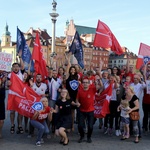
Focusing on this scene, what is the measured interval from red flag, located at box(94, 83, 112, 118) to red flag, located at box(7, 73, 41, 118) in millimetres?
1749

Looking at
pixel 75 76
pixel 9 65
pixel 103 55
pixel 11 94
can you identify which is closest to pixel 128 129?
pixel 75 76

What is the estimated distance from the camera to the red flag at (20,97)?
701 cm

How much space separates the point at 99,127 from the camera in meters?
8.54

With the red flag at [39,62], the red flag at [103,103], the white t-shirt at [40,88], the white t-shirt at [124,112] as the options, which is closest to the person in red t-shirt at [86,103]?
the red flag at [103,103]

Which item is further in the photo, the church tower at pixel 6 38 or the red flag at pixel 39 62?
the church tower at pixel 6 38

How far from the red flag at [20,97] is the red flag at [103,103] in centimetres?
175

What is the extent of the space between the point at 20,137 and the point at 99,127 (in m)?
2.61

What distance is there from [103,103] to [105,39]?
3545mm

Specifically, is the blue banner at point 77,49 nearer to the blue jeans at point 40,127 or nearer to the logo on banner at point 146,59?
the logo on banner at point 146,59

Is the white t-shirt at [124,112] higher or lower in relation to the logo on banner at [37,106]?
lower

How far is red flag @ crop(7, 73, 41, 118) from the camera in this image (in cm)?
701

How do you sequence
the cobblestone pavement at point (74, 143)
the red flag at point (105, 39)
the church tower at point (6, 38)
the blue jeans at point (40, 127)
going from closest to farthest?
the cobblestone pavement at point (74, 143) → the blue jeans at point (40, 127) → the red flag at point (105, 39) → the church tower at point (6, 38)

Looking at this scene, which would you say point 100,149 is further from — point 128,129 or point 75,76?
point 75,76

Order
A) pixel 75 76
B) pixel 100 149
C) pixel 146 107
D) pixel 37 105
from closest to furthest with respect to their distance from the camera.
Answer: pixel 100 149
pixel 37 105
pixel 75 76
pixel 146 107
